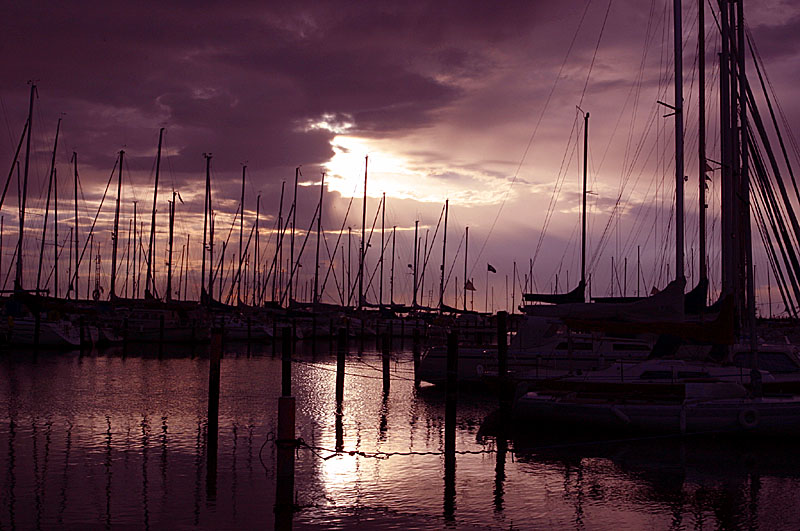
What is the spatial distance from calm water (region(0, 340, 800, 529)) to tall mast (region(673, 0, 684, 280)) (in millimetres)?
6538

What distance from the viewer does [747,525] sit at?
14.7 metres

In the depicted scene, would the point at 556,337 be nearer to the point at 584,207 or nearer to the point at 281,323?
the point at 584,207

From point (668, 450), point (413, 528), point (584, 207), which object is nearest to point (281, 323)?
point (584, 207)

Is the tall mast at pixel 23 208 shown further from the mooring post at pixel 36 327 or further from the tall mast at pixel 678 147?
the tall mast at pixel 678 147

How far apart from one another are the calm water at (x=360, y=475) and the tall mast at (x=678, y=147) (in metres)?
6.54

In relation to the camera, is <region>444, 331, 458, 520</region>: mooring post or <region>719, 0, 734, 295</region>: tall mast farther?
<region>719, 0, 734, 295</region>: tall mast

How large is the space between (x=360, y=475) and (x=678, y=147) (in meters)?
15.9

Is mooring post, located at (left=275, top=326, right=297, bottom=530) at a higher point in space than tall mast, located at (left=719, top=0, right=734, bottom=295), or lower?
lower

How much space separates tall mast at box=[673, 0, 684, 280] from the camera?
26062 mm

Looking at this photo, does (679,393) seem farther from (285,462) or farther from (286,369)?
(285,462)

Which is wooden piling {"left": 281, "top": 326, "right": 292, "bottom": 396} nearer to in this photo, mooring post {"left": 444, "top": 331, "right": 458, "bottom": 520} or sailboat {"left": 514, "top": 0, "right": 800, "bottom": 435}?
mooring post {"left": 444, "top": 331, "right": 458, "bottom": 520}

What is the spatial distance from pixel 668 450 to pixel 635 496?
17.9 ft

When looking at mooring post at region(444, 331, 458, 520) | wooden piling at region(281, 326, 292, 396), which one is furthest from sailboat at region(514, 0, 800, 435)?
wooden piling at region(281, 326, 292, 396)

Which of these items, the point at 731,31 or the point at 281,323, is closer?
the point at 731,31
